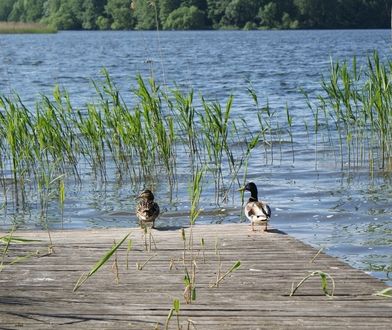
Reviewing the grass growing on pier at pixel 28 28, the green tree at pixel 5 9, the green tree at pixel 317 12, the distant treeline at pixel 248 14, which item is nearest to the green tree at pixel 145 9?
the distant treeline at pixel 248 14

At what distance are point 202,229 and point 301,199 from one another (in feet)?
14.0

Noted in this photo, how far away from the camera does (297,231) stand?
9336 millimetres

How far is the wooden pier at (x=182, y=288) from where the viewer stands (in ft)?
15.0

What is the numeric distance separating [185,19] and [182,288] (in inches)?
3092

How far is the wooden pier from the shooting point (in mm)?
4578

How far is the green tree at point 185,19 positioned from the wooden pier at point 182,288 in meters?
72.0

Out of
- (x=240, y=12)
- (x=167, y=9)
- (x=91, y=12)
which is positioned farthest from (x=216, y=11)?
(x=167, y=9)

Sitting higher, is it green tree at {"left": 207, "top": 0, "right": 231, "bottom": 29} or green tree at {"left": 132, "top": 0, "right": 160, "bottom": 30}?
green tree at {"left": 132, "top": 0, "right": 160, "bottom": 30}

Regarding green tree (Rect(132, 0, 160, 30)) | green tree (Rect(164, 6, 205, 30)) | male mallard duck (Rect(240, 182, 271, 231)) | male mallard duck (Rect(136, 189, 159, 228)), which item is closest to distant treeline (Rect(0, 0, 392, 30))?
green tree (Rect(164, 6, 205, 30))

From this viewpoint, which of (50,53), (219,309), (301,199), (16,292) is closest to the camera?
(219,309)

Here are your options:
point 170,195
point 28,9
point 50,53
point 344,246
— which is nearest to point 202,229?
point 344,246

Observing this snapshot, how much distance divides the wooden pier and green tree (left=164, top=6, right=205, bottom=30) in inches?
2836

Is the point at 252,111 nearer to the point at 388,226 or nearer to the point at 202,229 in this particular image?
the point at 388,226

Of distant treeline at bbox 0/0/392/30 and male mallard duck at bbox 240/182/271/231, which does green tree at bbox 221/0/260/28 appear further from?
male mallard duck at bbox 240/182/271/231
